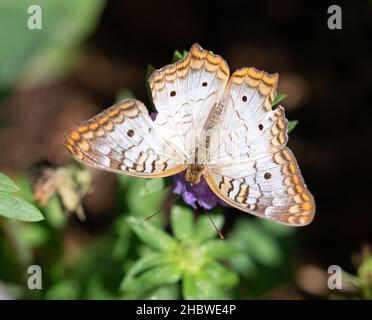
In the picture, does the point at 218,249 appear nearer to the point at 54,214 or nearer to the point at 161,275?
the point at 161,275

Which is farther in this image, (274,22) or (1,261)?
(274,22)

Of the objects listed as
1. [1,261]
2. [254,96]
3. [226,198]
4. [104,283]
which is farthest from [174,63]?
[1,261]

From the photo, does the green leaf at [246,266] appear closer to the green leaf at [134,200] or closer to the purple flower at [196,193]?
the green leaf at [134,200]

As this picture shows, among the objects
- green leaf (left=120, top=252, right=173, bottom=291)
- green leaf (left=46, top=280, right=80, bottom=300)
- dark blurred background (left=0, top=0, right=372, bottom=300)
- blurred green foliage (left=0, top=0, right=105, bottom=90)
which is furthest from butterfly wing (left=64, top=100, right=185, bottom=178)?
blurred green foliage (left=0, top=0, right=105, bottom=90)

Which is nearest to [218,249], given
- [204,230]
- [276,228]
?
[204,230]

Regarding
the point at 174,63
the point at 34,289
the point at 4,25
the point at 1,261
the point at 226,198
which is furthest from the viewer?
the point at 4,25

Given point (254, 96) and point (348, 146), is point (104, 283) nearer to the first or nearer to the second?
point (254, 96)

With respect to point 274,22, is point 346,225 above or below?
below
